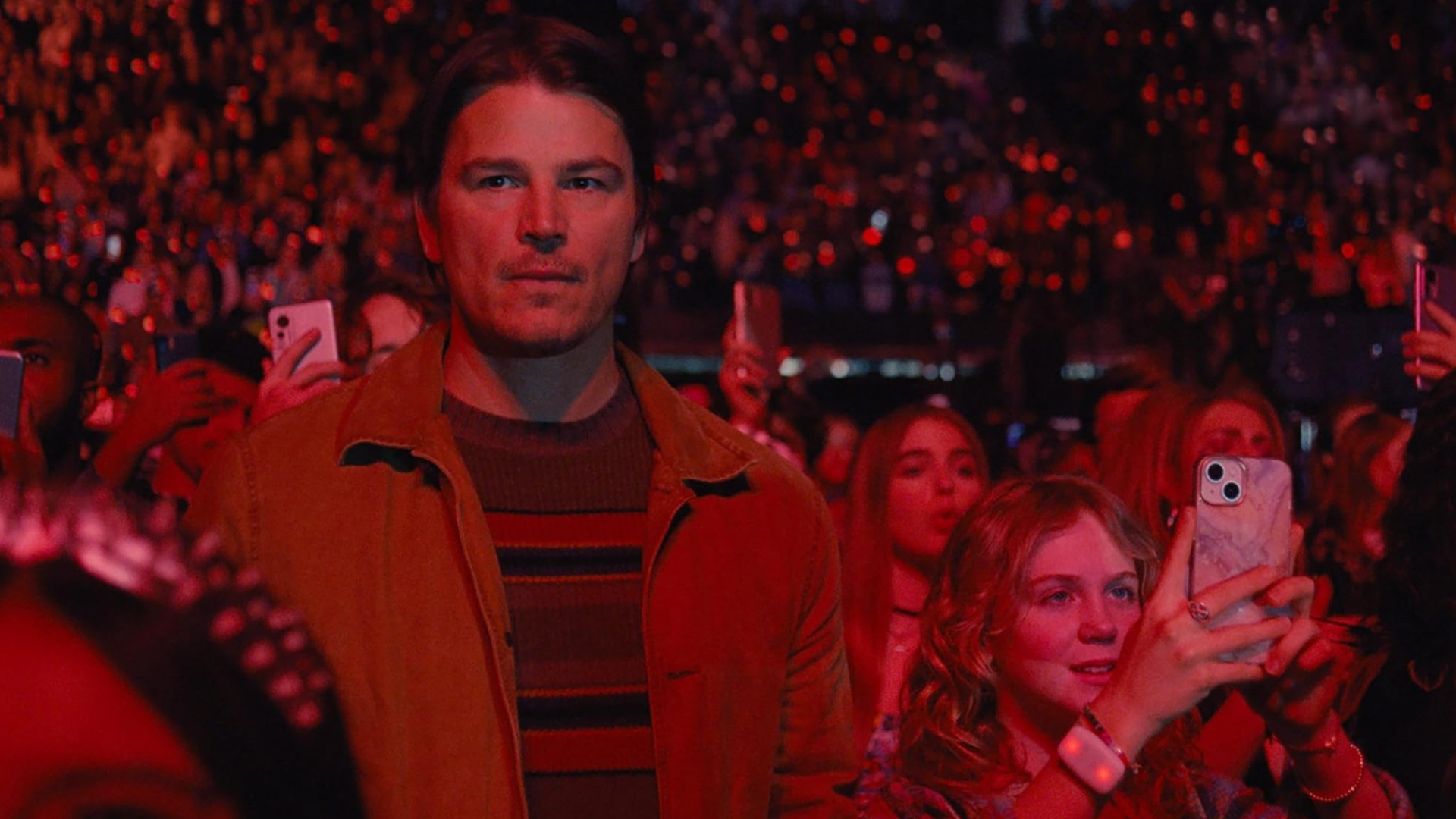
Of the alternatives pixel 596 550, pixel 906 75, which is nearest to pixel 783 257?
pixel 906 75

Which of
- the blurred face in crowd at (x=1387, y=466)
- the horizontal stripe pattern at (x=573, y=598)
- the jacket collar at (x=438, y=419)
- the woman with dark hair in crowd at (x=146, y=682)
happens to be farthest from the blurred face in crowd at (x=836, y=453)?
the woman with dark hair in crowd at (x=146, y=682)

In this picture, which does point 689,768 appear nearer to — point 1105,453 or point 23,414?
point 23,414

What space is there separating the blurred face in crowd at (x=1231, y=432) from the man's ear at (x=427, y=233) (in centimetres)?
282

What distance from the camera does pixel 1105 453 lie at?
4.88 metres

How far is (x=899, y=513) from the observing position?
4.11 meters

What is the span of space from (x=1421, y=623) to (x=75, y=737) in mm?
2429

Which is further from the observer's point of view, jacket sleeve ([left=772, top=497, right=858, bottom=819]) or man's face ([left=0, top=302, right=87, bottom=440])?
man's face ([left=0, top=302, right=87, bottom=440])

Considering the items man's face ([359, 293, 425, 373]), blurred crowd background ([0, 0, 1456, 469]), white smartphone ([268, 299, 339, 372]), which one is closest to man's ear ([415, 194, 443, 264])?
white smartphone ([268, 299, 339, 372])

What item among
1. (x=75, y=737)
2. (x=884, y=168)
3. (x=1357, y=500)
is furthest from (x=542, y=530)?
(x=884, y=168)

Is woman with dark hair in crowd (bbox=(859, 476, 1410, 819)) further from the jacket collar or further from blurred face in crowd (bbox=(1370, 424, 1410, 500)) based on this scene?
blurred face in crowd (bbox=(1370, 424, 1410, 500))

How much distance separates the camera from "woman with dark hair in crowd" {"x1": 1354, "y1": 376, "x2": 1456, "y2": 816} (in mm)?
2561

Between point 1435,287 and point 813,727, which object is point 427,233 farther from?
point 1435,287

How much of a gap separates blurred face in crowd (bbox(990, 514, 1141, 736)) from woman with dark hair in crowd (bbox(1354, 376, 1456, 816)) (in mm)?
461

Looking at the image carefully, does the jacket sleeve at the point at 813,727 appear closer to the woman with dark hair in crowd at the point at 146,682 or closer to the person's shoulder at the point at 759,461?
the person's shoulder at the point at 759,461
